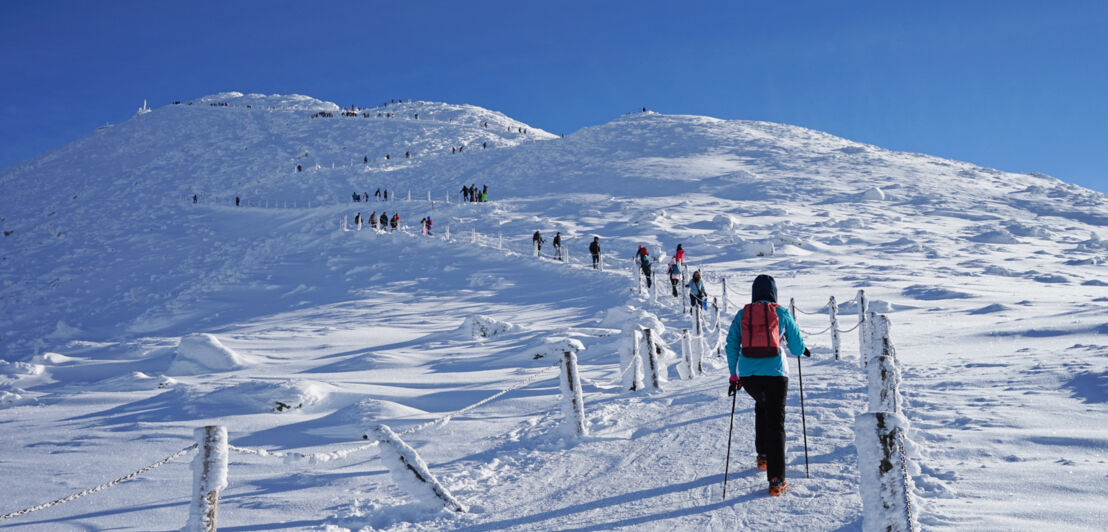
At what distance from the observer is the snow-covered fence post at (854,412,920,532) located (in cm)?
360

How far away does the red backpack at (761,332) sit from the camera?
4980 mm

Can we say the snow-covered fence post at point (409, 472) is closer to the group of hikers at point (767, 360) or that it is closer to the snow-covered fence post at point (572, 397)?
the snow-covered fence post at point (572, 397)

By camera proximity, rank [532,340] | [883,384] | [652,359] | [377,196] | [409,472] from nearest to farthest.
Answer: [409,472] → [883,384] → [652,359] → [532,340] → [377,196]

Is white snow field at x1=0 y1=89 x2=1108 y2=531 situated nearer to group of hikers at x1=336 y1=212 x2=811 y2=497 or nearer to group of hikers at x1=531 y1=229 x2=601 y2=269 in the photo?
group of hikers at x1=336 y1=212 x2=811 y2=497

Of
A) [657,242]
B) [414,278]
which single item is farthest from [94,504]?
[657,242]

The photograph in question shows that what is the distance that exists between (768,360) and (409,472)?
3.06 metres

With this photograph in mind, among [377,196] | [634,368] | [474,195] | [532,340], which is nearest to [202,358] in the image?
[532,340]

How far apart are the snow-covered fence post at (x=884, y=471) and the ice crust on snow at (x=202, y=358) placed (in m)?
13.3

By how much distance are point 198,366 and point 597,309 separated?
10594 millimetres

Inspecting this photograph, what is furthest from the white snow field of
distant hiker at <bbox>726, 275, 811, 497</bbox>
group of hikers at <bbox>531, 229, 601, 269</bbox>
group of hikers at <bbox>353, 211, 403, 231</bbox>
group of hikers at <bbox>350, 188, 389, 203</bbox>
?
group of hikers at <bbox>350, 188, 389, 203</bbox>

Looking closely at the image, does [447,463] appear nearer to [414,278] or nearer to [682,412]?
[682,412]

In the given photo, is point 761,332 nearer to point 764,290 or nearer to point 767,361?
point 767,361

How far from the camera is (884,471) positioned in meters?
3.62

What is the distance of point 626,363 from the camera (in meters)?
9.97
